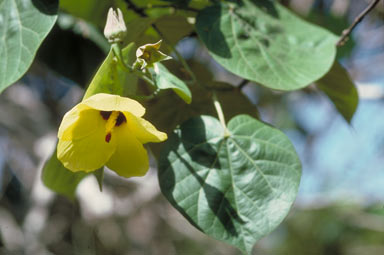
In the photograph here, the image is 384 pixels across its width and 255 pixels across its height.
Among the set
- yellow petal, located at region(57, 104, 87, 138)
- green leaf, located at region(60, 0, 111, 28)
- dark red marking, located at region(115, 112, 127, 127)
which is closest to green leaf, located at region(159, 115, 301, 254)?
dark red marking, located at region(115, 112, 127, 127)

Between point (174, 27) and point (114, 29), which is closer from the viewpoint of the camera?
point (114, 29)

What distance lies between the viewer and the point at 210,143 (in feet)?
3.16

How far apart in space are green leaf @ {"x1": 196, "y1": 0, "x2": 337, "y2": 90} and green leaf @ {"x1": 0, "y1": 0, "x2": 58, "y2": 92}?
0.32 m

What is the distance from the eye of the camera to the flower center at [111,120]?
0.84m

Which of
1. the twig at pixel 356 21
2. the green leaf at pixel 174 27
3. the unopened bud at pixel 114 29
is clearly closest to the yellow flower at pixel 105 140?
the unopened bud at pixel 114 29

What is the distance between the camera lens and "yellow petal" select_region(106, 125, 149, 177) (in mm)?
872

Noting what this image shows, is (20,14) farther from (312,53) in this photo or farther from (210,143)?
(312,53)

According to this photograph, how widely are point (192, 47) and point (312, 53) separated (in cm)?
168

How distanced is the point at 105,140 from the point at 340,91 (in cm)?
68

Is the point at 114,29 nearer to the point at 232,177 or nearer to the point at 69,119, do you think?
the point at 69,119

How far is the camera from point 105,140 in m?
0.86

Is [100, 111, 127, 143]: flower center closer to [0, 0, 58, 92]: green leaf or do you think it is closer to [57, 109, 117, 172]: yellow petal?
[57, 109, 117, 172]: yellow petal

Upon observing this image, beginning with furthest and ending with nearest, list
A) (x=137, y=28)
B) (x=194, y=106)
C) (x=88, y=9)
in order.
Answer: (x=88, y=9) → (x=194, y=106) → (x=137, y=28)

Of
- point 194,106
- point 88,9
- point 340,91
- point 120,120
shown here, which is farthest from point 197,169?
point 88,9
